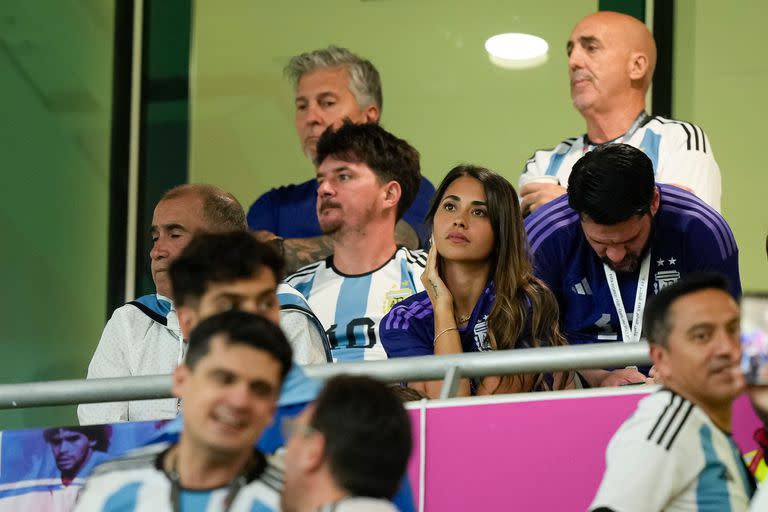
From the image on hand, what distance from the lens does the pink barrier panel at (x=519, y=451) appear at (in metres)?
3.94

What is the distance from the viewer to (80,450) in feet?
13.7

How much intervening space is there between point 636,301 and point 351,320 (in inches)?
Result: 46.5

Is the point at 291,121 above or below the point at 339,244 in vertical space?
above

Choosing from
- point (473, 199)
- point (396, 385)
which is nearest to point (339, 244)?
point (473, 199)

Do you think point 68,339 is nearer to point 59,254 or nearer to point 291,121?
point 59,254

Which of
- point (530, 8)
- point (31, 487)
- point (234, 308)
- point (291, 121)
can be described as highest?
point (530, 8)

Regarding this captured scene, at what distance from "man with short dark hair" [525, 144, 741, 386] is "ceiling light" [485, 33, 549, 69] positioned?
254cm

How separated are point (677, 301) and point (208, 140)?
4891 millimetres

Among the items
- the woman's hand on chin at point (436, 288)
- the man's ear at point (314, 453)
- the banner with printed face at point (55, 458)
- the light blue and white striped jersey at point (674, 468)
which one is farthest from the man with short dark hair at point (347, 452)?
the woman's hand on chin at point (436, 288)

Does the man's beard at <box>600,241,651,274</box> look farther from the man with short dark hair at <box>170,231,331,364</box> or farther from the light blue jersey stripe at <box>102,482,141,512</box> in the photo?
the light blue jersey stripe at <box>102,482,141,512</box>

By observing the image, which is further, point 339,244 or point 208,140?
point 208,140

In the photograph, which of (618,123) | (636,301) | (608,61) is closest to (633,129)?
(618,123)

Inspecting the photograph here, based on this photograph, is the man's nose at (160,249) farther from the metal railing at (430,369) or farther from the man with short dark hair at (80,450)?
the man with short dark hair at (80,450)

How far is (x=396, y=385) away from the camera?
4.55 meters
